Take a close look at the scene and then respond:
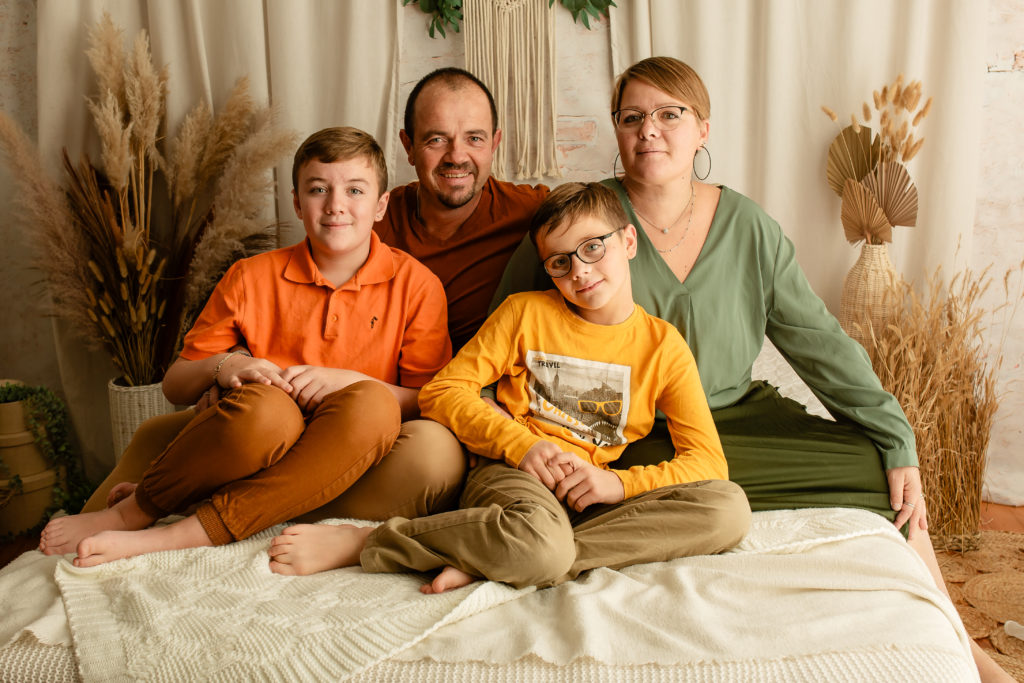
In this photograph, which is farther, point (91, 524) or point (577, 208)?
point (577, 208)

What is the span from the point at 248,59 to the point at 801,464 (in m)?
2.18

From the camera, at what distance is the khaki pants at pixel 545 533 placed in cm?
124

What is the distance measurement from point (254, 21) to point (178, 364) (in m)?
1.47

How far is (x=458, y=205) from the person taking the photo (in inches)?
80.0

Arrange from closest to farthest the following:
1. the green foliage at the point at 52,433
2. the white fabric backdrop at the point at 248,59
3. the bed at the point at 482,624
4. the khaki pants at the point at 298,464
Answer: the bed at the point at 482,624, the khaki pants at the point at 298,464, the green foliage at the point at 52,433, the white fabric backdrop at the point at 248,59

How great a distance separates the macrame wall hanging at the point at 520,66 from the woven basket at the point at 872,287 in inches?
39.3

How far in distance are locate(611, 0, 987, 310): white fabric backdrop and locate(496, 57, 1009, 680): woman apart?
78 centimetres

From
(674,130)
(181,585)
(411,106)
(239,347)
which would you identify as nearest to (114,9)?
(411,106)

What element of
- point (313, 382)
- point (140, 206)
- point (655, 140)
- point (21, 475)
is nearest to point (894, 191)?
point (655, 140)

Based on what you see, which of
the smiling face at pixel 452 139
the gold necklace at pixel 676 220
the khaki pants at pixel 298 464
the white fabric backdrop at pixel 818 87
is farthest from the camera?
the white fabric backdrop at pixel 818 87

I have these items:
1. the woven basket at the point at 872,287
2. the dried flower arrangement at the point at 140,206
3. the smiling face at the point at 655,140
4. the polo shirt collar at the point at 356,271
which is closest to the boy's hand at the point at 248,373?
the polo shirt collar at the point at 356,271

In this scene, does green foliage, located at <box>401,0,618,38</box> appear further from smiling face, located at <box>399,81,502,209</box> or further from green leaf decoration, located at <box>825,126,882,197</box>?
green leaf decoration, located at <box>825,126,882,197</box>

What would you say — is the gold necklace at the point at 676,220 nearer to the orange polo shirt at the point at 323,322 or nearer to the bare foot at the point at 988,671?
the orange polo shirt at the point at 323,322

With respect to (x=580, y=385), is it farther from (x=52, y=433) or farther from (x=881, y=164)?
(x=52, y=433)
